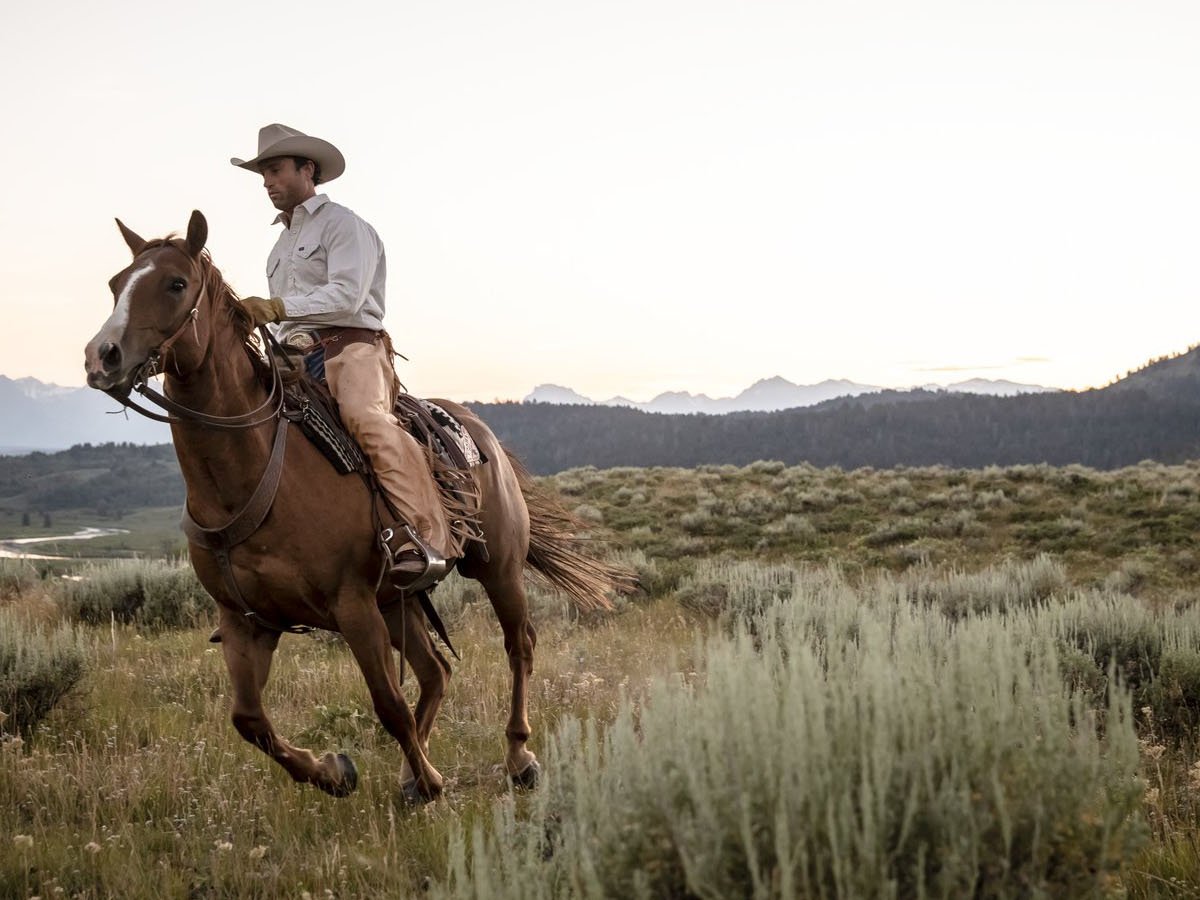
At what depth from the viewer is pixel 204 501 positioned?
4547 mm

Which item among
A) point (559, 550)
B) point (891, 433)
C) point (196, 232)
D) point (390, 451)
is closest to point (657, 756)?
point (390, 451)

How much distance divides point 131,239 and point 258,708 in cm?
230

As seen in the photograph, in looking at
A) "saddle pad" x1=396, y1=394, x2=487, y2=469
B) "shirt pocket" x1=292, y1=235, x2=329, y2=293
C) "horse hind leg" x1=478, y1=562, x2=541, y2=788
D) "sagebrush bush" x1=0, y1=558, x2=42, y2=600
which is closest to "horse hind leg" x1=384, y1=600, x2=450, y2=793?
"horse hind leg" x1=478, y1=562, x2=541, y2=788

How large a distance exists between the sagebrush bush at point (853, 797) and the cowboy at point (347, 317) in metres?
2.46

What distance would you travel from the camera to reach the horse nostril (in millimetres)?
3744

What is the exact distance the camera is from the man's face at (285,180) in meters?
5.49

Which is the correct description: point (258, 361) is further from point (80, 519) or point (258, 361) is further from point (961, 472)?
point (80, 519)

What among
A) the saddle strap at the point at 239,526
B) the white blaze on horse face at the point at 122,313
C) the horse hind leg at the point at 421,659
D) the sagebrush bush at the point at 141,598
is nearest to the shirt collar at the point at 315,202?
the saddle strap at the point at 239,526

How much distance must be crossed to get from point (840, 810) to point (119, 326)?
3.20m

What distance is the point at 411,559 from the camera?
16.4 ft

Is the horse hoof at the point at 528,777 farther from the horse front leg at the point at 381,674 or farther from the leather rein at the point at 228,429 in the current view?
the leather rein at the point at 228,429

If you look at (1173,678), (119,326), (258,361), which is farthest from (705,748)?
(1173,678)

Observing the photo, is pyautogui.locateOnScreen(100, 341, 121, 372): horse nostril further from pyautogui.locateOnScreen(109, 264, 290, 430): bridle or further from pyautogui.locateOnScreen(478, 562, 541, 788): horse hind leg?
pyautogui.locateOnScreen(478, 562, 541, 788): horse hind leg

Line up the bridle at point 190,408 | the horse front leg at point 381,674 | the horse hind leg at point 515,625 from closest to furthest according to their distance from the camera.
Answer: the bridle at point 190,408
the horse front leg at point 381,674
the horse hind leg at point 515,625
